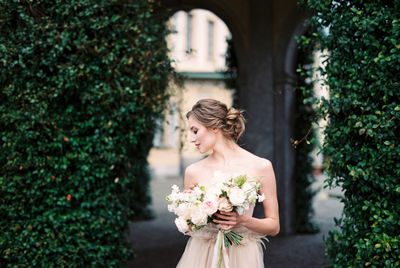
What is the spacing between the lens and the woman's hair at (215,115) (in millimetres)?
2773

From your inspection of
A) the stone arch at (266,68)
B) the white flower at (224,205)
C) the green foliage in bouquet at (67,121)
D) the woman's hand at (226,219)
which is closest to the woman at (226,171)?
the woman's hand at (226,219)

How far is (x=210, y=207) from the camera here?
238cm

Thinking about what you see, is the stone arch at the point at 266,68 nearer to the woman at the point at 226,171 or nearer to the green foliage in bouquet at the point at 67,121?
the green foliage in bouquet at the point at 67,121

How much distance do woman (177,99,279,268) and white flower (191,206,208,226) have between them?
1.31 feet

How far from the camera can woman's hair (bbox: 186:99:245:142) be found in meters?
2.77

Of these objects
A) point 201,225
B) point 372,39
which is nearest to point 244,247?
point 201,225


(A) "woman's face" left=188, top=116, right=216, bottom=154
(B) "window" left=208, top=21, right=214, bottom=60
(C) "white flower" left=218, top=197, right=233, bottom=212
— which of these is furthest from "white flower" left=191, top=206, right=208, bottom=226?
(B) "window" left=208, top=21, right=214, bottom=60

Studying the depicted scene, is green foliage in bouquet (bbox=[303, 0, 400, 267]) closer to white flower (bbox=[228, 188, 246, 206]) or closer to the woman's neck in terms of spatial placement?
the woman's neck

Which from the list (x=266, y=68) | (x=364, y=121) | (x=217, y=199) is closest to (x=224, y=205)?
(x=217, y=199)

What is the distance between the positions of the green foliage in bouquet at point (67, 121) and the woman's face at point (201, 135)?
1.80 meters

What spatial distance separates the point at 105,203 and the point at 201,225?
2316 mm

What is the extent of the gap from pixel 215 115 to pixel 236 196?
0.67m

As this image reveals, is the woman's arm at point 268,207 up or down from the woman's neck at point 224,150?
down

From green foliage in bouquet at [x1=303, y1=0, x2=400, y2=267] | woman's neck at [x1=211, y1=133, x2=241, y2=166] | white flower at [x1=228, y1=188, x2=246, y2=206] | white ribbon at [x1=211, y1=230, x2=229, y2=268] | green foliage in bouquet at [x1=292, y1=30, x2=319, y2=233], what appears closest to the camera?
white flower at [x1=228, y1=188, x2=246, y2=206]
